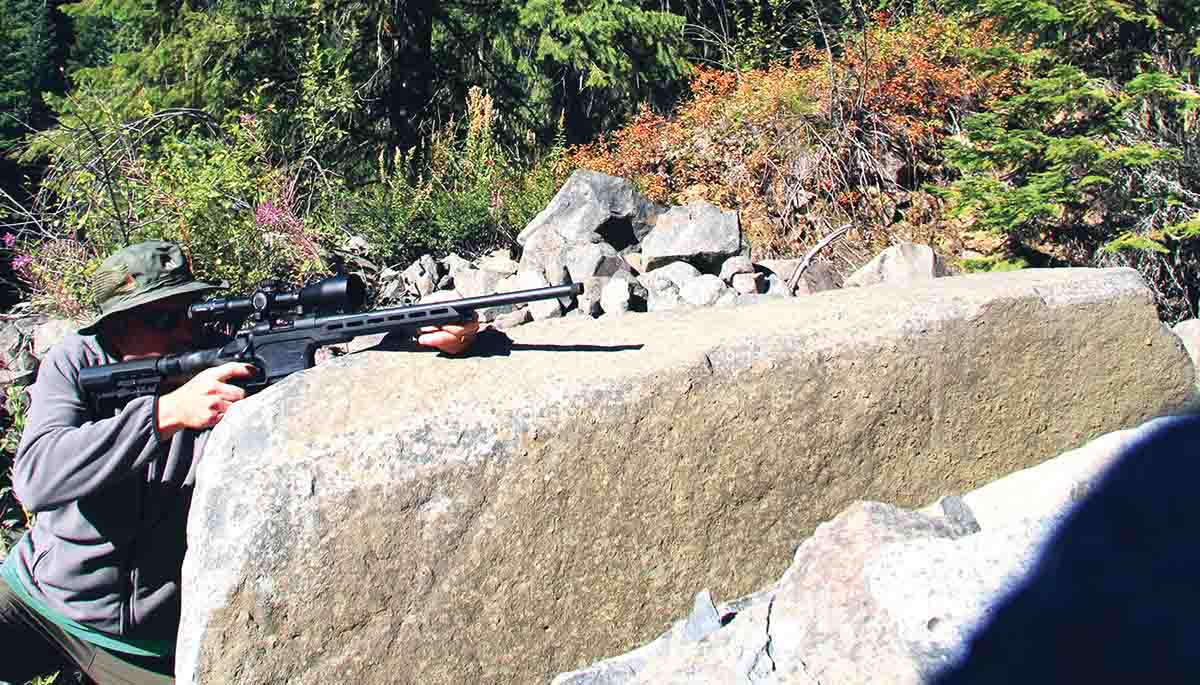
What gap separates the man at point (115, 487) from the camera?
244 cm

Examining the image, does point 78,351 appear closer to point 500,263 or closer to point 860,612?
point 860,612

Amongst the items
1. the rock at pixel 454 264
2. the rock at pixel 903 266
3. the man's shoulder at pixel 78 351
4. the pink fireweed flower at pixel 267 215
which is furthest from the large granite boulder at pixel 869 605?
the pink fireweed flower at pixel 267 215

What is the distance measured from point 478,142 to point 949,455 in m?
6.17

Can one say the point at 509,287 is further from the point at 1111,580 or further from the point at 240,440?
the point at 1111,580

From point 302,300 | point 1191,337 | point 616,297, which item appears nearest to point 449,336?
point 302,300

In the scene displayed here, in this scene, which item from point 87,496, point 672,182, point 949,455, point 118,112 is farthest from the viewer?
point 118,112

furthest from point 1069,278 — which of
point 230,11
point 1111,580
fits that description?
point 230,11

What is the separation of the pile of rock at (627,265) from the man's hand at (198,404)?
8.02 feet

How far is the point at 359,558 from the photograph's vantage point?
233cm

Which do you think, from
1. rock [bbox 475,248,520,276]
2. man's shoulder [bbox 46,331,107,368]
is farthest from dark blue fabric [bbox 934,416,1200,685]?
rock [bbox 475,248,520,276]

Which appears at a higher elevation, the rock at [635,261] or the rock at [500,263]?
the rock at [500,263]

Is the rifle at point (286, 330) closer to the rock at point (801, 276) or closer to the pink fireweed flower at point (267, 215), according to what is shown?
the rock at point (801, 276)

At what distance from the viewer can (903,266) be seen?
5.25 m

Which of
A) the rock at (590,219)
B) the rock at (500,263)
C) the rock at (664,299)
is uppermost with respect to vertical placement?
the rock at (590,219)
